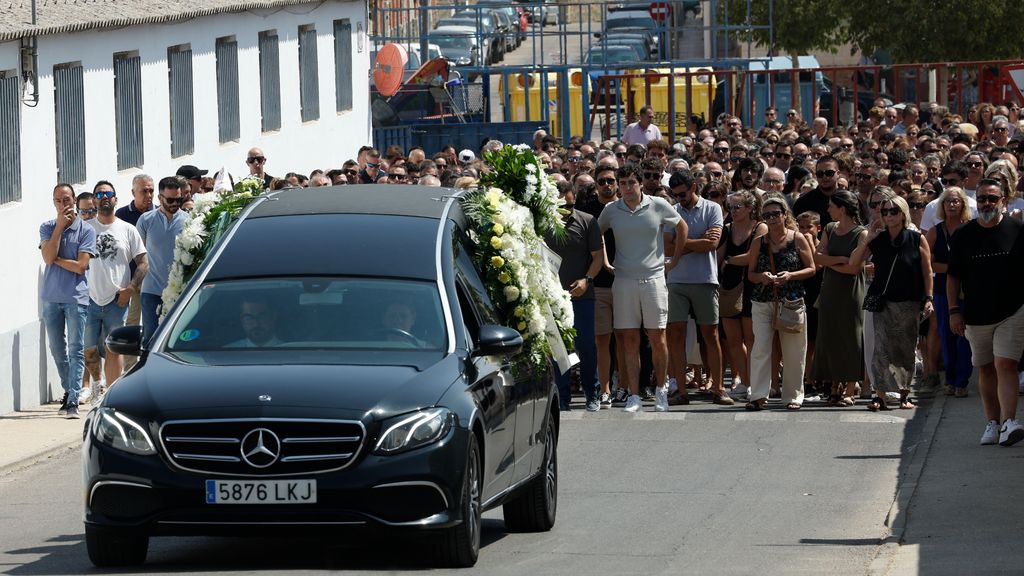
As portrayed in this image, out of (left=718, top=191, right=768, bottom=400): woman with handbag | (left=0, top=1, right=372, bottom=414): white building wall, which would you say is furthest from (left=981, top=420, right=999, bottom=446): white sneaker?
(left=0, top=1, right=372, bottom=414): white building wall

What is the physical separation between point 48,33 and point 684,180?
631 cm

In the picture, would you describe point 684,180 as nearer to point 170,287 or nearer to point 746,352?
point 746,352

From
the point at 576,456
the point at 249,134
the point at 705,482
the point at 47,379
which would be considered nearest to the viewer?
the point at 705,482

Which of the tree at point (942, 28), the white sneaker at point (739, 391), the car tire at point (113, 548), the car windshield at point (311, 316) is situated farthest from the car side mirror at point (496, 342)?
the tree at point (942, 28)

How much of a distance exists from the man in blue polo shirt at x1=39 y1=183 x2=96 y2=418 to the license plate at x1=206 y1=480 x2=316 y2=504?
8.21 m

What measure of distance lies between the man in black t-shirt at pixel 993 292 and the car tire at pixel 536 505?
416 centimetres

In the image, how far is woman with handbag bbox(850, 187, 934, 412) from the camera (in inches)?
643

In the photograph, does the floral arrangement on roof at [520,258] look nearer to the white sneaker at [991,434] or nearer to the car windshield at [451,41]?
the white sneaker at [991,434]

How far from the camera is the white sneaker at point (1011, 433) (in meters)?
14.2

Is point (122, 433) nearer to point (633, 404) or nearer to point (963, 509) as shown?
point (963, 509)

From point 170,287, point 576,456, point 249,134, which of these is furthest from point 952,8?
point 170,287

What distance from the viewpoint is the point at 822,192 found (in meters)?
18.2

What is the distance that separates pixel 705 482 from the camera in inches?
517

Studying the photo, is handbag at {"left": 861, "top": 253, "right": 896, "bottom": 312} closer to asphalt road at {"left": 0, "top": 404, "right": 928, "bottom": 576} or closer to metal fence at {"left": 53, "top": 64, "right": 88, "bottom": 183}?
asphalt road at {"left": 0, "top": 404, "right": 928, "bottom": 576}
